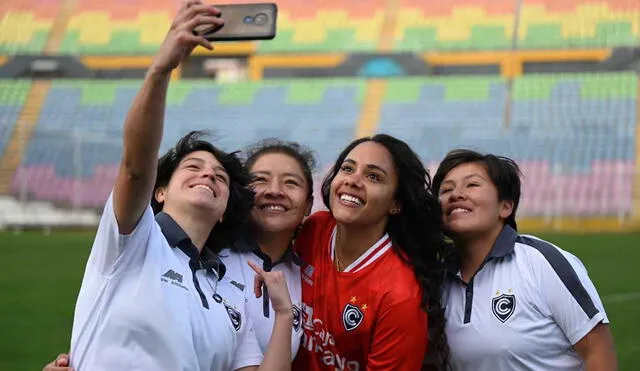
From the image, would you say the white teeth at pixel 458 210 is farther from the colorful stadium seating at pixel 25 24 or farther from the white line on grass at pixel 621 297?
the colorful stadium seating at pixel 25 24

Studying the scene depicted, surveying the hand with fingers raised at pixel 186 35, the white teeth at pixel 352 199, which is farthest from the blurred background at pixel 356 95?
the hand with fingers raised at pixel 186 35

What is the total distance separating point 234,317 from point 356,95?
25626 millimetres

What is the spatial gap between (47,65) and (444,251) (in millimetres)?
29744

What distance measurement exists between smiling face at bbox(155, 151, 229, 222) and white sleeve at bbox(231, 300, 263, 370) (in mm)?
411

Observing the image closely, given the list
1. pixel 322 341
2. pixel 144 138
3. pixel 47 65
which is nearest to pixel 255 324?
pixel 322 341

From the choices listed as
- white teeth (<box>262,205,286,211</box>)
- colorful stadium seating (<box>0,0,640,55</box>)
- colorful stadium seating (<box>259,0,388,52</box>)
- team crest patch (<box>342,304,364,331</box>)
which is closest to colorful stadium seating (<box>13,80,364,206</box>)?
colorful stadium seating (<box>259,0,388,52</box>)

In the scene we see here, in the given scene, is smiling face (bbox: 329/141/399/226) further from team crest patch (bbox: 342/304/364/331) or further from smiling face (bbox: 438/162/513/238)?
team crest patch (bbox: 342/304/364/331)

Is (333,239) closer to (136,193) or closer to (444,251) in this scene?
(444,251)

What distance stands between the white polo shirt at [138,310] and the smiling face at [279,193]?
2.55ft

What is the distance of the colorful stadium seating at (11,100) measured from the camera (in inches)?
1118

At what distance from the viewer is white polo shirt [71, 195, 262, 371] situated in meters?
2.54

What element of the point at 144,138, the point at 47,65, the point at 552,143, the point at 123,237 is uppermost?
the point at 47,65

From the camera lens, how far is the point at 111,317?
8.32 feet

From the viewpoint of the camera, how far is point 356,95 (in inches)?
1117
